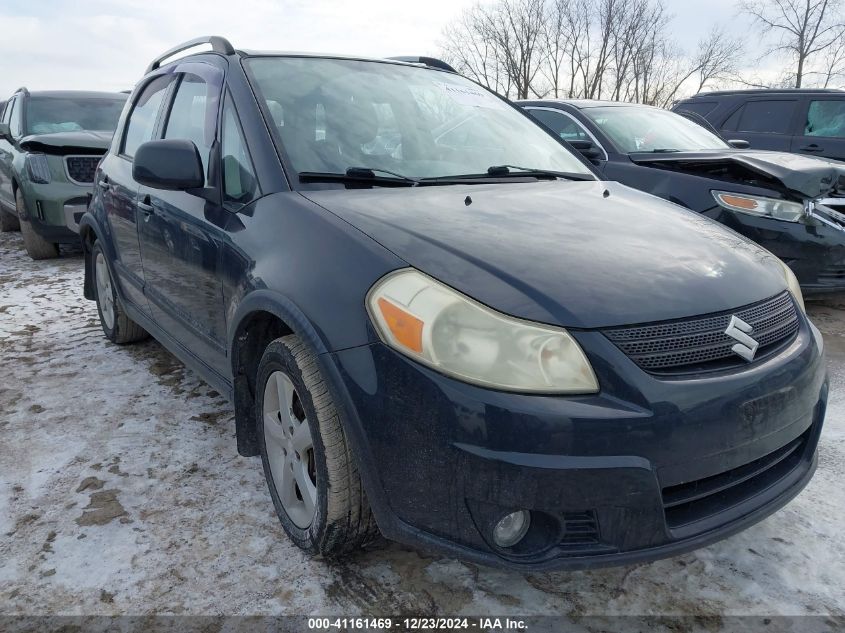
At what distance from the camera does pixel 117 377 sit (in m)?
3.58

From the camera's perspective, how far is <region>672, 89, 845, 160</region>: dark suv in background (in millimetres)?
7395

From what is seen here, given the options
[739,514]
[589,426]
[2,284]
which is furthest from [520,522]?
[2,284]

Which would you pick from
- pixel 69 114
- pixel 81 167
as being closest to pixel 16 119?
pixel 69 114

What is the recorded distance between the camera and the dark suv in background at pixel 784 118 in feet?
24.3

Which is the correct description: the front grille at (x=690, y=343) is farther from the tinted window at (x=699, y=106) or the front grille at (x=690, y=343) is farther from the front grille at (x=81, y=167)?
the tinted window at (x=699, y=106)

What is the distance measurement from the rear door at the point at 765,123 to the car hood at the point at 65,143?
7.22 m

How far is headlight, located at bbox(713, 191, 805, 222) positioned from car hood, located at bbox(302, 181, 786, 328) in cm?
229

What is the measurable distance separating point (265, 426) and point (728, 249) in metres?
1.61

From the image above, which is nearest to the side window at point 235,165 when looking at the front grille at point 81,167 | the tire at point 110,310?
the tire at point 110,310

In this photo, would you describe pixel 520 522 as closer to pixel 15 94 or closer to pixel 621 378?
pixel 621 378

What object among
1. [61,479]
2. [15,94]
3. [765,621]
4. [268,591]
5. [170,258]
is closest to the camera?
[765,621]

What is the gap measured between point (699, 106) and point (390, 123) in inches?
288

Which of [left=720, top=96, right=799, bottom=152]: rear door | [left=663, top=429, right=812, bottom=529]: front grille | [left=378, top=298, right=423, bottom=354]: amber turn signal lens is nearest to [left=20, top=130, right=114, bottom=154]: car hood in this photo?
[left=378, top=298, right=423, bottom=354]: amber turn signal lens

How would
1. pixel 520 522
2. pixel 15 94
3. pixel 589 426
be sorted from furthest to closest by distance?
1. pixel 15 94
2. pixel 520 522
3. pixel 589 426
